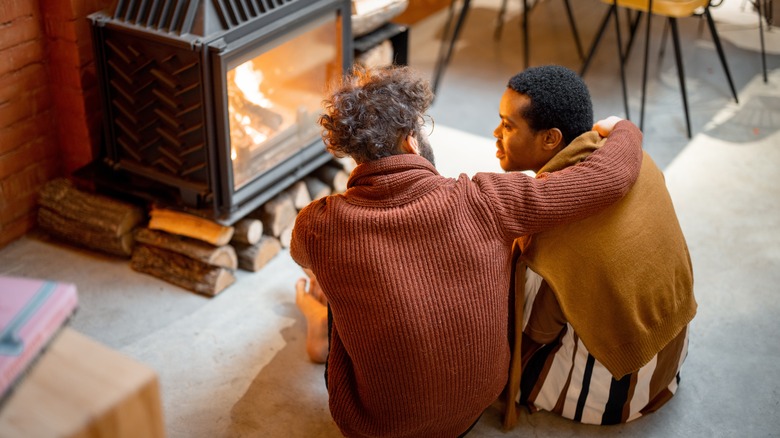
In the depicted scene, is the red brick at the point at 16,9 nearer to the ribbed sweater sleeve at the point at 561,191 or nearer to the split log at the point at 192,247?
the split log at the point at 192,247

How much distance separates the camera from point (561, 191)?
1.64m

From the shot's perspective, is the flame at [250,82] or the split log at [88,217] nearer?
the flame at [250,82]

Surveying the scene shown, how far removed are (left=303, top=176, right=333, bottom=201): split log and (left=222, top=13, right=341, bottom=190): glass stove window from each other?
166 mm

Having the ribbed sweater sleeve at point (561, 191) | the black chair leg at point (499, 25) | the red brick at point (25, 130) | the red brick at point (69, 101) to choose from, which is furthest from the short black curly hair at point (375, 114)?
the black chair leg at point (499, 25)

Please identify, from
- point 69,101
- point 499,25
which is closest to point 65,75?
point 69,101

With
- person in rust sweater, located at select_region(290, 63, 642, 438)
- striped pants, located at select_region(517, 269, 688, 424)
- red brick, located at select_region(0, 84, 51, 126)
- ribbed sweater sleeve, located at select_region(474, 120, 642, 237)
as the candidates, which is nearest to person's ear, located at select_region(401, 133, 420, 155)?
person in rust sweater, located at select_region(290, 63, 642, 438)

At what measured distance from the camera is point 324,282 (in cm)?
164

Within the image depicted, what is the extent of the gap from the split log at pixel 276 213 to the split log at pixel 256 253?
0.03 m

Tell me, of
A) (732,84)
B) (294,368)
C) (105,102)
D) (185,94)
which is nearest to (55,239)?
(105,102)

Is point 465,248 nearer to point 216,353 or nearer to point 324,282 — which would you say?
point 324,282

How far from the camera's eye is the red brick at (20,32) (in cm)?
225

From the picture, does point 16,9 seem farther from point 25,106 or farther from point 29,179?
point 29,179

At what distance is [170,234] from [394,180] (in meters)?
1.05

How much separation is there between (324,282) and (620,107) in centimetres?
209
